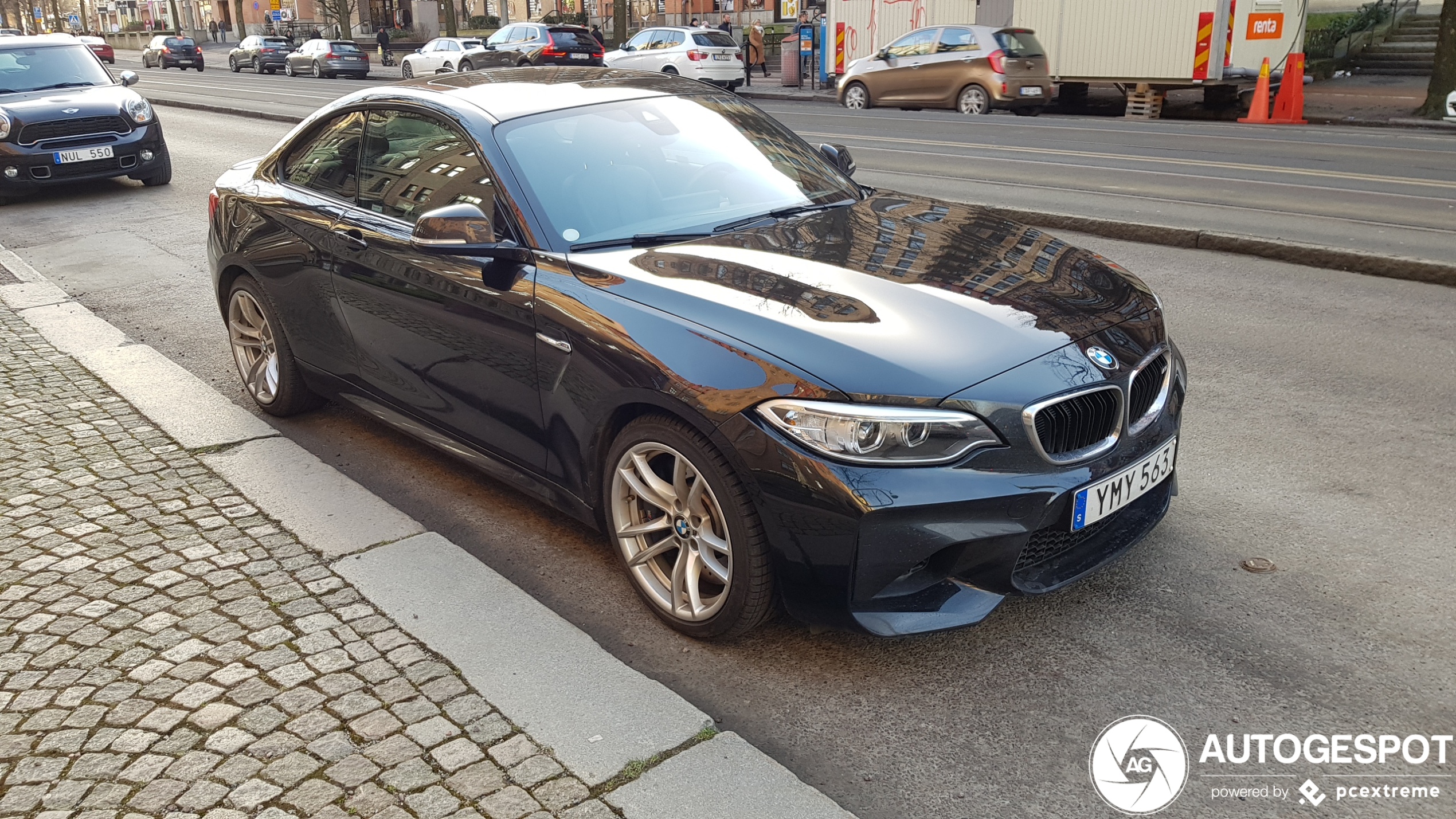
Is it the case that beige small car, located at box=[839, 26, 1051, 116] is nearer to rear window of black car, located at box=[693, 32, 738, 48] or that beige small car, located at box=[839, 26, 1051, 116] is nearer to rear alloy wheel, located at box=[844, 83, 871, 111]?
rear alloy wheel, located at box=[844, 83, 871, 111]

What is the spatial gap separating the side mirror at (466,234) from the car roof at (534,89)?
1.83ft

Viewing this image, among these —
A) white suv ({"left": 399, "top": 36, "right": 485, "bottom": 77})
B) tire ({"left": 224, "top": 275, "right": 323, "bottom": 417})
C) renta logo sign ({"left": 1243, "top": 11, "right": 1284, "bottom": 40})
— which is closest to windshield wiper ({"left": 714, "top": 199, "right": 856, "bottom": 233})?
tire ({"left": 224, "top": 275, "right": 323, "bottom": 417})

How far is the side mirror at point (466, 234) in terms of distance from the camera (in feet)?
12.4

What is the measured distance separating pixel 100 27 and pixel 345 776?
13342 cm

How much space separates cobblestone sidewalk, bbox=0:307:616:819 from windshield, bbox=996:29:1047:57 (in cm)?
2032

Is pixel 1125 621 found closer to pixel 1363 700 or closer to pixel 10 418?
pixel 1363 700

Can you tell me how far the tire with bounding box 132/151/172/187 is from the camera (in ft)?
43.9

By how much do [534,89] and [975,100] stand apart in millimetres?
19597

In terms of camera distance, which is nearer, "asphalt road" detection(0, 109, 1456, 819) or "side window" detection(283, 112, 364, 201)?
"asphalt road" detection(0, 109, 1456, 819)

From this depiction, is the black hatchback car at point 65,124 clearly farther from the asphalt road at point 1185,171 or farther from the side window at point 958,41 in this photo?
the side window at point 958,41

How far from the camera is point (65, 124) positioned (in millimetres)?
12414

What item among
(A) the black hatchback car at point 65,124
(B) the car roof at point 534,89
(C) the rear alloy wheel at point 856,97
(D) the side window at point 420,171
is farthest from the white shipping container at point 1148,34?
(D) the side window at point 420,171

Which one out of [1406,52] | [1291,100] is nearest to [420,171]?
[1291,100]

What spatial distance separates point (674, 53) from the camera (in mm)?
30625
